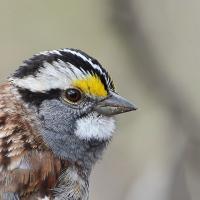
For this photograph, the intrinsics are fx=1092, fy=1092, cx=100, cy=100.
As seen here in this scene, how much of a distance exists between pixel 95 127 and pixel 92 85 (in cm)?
36

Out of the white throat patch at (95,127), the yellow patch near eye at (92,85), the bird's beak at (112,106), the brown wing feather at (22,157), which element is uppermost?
the yellow patch near eye at (92,85)

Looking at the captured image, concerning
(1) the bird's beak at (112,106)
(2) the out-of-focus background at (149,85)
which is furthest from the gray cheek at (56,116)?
(2) the out-of-focus background at (149,85)

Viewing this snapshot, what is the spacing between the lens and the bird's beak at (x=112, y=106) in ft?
31.2

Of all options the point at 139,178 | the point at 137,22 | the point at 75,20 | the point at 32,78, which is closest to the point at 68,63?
Result: the point at 32,78

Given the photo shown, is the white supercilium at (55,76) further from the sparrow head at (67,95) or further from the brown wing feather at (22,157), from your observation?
the brown wing feather at (22,157)

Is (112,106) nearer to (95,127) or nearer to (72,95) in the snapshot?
(95,127)

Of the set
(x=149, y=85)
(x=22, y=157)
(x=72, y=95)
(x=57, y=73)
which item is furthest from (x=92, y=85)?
(x=149, y=85)

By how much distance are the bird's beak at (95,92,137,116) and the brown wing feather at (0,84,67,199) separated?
602 mm

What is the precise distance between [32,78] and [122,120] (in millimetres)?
4328

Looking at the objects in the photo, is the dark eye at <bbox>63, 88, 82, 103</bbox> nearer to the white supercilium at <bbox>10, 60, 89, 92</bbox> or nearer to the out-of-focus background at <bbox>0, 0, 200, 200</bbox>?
the white supercilium at <bbox>10, 60, 89, 92</bbox>

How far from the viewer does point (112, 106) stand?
376 inches

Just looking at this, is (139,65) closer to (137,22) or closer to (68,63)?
(137,22)

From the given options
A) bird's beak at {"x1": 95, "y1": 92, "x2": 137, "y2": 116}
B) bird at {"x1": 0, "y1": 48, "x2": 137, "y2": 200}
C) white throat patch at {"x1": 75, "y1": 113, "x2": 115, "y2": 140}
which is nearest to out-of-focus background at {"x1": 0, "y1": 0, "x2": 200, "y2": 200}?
bird's beak at {"x1": 95, "y1": 92, "x2": 137, "y2": 116}

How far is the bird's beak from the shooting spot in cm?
952
